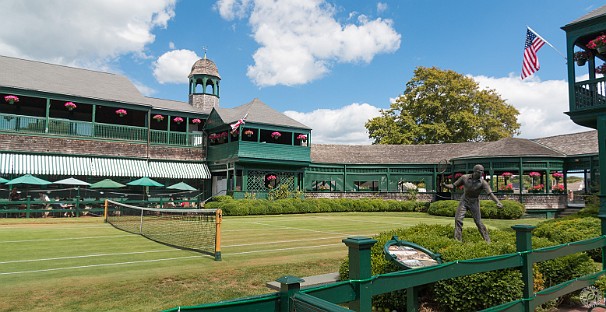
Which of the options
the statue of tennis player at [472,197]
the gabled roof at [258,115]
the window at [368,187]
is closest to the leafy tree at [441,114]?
the window at [368,187]

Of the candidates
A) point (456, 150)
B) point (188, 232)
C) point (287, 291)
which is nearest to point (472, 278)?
point (287, 291)

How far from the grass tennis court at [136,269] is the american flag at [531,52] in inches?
564

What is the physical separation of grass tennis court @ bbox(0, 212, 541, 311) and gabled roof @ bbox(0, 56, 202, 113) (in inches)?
709

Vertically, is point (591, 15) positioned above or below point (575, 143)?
above

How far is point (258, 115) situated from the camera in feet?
116

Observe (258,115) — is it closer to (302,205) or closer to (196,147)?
(196,147)

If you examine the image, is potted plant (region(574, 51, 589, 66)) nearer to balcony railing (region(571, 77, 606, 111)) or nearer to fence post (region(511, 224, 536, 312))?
balcony railing (region(571, 77, 606, 111))

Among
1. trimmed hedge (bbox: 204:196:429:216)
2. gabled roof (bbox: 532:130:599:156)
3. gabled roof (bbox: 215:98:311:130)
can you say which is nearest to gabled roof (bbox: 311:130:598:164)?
gabled roof (bbox: 532:130:599:156)

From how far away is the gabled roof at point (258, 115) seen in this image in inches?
1358

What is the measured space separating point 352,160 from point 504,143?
527 inches

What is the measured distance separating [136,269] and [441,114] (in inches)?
1905

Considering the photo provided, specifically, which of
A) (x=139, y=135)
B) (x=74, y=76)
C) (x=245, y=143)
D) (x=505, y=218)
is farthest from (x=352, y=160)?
(x=74, y=76)

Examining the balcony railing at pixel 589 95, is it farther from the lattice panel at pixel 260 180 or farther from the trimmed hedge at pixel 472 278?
the lattice panel at pixel 260 180

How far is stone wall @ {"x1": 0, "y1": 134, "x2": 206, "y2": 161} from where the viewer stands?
2764 centimetres
